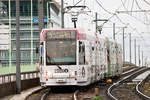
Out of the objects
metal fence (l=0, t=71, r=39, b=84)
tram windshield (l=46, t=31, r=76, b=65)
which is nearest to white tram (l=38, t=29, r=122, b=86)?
tram windshield (l=46, t=31, r=76, b=65)

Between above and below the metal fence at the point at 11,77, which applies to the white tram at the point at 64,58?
above

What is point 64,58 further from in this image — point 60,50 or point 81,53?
point 81,53

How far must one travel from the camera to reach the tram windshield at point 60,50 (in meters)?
24.4

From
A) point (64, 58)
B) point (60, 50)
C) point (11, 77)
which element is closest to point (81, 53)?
point (64, 58)

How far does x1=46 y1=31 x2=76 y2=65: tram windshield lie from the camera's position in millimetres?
24359

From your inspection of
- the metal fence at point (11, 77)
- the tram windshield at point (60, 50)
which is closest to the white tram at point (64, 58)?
the tram windshield at point (60, 50)

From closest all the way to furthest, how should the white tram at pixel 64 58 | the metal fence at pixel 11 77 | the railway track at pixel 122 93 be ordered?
the railway track at pixel 122 93 < the metal fence at pixel 11 77 < the white tram at pixel 64 58

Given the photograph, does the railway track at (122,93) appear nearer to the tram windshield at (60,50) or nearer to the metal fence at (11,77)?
the tram windshield at (60,50)

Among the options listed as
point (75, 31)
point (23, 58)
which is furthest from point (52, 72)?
point (23, 58)

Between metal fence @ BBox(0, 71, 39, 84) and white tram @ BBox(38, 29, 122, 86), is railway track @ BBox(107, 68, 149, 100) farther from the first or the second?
metal fence @ BBox(0, 71, 39, 84)

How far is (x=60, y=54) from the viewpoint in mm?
24328

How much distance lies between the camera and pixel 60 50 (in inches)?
958

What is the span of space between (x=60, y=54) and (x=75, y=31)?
4.86 feet

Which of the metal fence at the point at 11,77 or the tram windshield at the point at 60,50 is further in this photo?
the tram windshield at the point at 60,50
